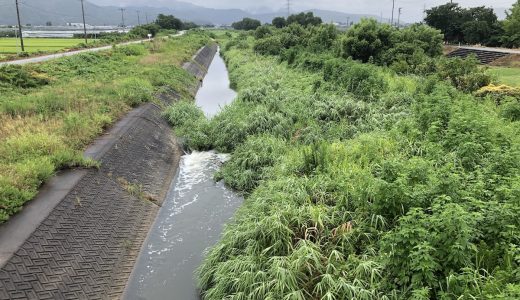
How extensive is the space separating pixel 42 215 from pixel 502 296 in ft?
28.4

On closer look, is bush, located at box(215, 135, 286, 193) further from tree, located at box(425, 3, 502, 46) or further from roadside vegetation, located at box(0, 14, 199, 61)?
tree, located at box(425, 3, 502, 46)

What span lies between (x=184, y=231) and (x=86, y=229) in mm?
2861

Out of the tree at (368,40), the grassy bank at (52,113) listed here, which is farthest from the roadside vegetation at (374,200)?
the tree at (368,40)

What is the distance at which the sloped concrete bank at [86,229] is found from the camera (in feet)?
23.2

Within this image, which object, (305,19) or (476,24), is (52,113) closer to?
(476,24)

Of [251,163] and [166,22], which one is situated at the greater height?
[166,22]

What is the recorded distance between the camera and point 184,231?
1112cm

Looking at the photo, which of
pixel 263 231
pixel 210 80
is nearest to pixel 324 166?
pixel 263 231

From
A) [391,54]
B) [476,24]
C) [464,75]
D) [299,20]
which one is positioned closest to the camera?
[464,75]

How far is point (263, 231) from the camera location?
26.9ft

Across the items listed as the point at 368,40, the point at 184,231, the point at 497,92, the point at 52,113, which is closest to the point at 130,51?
the point at 368,40

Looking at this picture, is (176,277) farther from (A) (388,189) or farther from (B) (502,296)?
(B) (502,296)

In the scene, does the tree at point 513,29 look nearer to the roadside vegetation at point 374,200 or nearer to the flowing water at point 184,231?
the roadside vegetation at point 374,200

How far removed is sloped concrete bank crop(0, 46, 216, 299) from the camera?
23.2 ft
